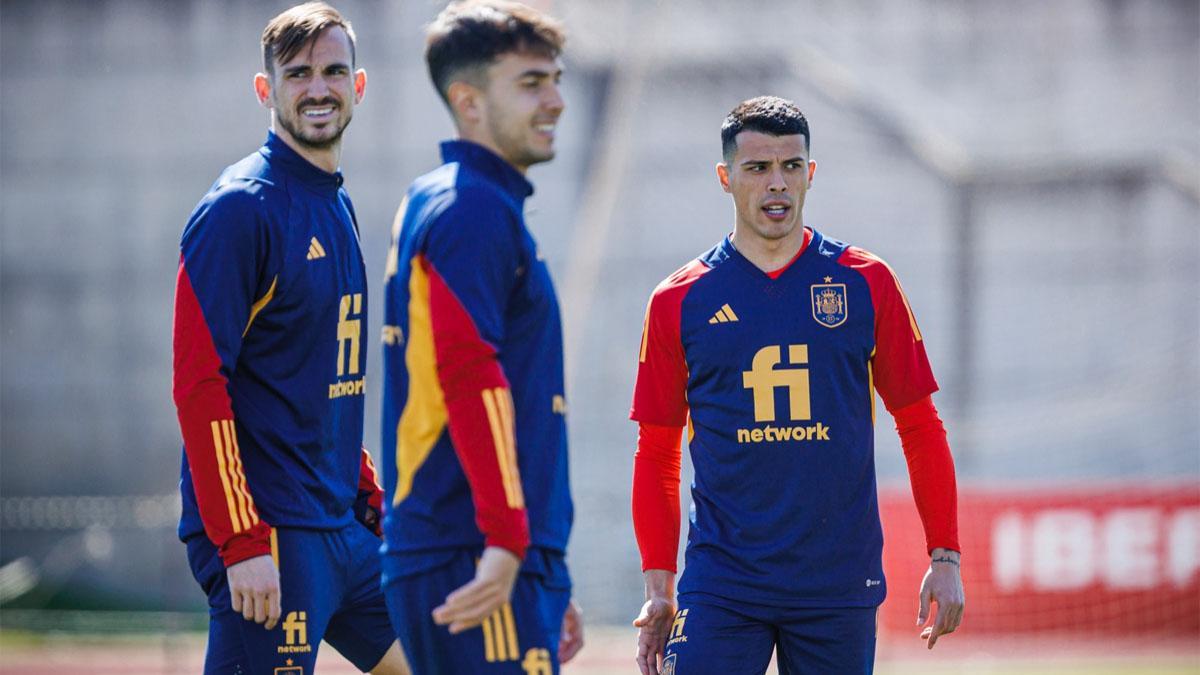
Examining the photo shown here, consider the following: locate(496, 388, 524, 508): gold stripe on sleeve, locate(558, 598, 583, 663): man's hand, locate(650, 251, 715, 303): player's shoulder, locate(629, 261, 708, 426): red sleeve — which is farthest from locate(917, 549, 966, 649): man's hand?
locate(496, 388, 524, 508): gold stripe on sleeve

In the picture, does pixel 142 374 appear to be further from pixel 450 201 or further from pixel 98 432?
pixel 450 201

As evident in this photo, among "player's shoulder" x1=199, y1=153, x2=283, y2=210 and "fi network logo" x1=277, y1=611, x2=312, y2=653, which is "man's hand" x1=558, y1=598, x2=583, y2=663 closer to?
"fi network logo" x1=277, y1=611, x2=312, y2=653

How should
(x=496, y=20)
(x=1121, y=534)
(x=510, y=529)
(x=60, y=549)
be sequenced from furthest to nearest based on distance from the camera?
(x=60, y=549), (x=1121, y=534), (x=496, y=20), (x=510, y=529)

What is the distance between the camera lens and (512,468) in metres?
3.23

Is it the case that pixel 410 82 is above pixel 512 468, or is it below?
above

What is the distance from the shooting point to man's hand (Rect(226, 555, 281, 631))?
3.94 m

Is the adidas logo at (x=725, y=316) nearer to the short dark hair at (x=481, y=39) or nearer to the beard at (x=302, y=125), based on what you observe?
the beard at (x=302, y=125)

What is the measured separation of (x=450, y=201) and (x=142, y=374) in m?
14.7

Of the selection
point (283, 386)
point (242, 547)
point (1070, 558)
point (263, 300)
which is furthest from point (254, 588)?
point (1070, 558)

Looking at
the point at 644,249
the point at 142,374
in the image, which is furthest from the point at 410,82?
the point at 142,374

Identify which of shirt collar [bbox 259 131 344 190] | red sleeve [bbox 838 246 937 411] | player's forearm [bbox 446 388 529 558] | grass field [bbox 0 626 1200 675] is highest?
shirt collar [bbox 259 131 344 190]

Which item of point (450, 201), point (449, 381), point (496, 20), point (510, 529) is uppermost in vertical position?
point (496, 20)

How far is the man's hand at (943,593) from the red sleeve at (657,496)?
758 millimetres

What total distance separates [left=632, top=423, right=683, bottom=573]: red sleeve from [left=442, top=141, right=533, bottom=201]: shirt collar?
153 centimetres
